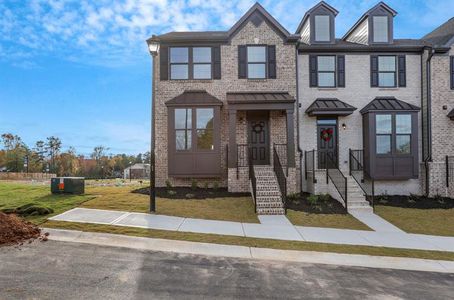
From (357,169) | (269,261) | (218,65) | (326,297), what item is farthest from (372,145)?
(326,297)

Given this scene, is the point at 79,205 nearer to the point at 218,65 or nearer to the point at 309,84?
the point at 218,65

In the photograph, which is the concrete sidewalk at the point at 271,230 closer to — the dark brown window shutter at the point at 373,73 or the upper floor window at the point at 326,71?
the upper floor window at the point at 326,71

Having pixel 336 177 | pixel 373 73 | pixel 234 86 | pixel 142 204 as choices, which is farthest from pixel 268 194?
pixel 373 73

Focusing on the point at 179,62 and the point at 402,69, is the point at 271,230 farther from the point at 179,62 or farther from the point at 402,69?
the point at 402,69

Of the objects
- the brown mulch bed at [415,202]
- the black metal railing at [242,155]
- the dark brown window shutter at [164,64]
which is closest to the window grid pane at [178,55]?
the dark brown window shutter at [164,64]

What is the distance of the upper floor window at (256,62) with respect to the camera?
1541 centimetres

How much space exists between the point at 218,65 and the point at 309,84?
4.87 m

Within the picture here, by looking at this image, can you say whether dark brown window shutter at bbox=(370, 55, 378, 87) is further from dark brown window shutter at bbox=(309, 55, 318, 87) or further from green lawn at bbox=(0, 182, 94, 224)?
green lawn at bbox=(0, 182, 94, 224)

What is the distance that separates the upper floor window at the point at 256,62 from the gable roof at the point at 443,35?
29.6 ft

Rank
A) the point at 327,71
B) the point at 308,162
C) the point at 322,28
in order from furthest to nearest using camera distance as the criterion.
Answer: the point at 322,28 → the point at 327,71 → the point at 308,162

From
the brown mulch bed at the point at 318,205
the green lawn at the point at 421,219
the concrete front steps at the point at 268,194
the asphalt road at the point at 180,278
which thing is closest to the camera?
the asphalt road at the point at 180,278

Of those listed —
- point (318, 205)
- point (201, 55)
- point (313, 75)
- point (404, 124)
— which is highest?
point (201, 55)

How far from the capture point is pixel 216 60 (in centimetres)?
1529

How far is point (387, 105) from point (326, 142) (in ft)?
11.4
